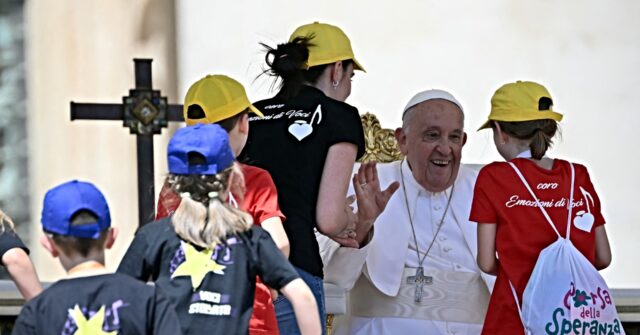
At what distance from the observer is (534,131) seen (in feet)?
20.2

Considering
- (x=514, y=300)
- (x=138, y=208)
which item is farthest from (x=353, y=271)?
(x=138, y=208)

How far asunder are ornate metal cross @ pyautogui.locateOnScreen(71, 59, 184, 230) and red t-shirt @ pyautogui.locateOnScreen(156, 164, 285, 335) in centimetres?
280

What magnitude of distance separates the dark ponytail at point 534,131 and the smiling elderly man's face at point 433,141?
83 cm

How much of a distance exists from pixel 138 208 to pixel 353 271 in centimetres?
183

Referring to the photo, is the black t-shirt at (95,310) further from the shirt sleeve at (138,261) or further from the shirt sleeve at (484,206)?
the shirt sleeve at (484,206)

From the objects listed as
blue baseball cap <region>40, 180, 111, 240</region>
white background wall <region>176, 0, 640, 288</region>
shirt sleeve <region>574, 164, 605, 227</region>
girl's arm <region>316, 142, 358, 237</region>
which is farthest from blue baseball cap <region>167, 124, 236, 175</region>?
white background wall <region>176, 0, 640, 288</region>

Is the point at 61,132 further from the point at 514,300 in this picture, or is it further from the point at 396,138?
the point at 514,300

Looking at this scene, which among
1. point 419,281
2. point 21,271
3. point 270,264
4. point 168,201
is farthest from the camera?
point 419,281

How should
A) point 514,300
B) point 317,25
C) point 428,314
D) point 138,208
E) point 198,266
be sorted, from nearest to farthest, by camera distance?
1. point 198,266
2. point 514,300
3. point 317,25
4. point 428,314
5. point 138,208

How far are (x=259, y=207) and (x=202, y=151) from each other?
1.40 ft

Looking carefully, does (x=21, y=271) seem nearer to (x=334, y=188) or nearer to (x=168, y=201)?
(x=168, y=201)

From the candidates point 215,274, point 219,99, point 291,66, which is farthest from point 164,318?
point 291,66

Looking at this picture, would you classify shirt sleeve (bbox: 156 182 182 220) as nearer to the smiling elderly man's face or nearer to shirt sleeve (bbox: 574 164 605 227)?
shirt sleeve (bbox: 574 164 605 227)

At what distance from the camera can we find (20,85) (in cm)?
855
